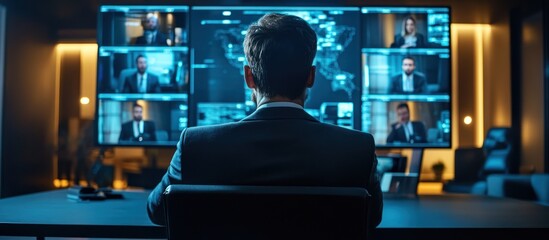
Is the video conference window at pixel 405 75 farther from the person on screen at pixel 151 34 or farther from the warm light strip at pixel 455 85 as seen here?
the warm light strip at pixel 455 85

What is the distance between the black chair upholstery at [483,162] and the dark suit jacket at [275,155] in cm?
689

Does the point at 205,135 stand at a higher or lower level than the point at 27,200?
higher

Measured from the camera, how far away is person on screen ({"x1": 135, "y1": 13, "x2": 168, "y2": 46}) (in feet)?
9.49

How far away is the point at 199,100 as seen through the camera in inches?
112

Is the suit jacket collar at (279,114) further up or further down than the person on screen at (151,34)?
further down

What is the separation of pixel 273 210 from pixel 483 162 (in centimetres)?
836

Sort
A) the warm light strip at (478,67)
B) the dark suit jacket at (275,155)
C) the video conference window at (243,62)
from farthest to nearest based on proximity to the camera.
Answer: the warm light strip at (478,67) → the video conference window at (243,62) → the dark suit jacket at (275,155)

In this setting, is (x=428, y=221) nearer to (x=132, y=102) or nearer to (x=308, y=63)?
(x=308, y=63)

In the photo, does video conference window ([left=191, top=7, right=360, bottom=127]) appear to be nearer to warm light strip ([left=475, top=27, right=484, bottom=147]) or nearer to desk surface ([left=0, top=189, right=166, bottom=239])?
desk surface ([left=0, top=189, right=166, bottom=239])

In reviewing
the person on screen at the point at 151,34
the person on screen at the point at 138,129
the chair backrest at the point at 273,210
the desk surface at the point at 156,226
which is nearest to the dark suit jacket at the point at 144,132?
the person on screen at the point at 138,129

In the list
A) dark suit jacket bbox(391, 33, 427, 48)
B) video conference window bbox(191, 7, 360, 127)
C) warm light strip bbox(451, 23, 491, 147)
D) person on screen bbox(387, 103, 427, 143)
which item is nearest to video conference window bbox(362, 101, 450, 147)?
person on screen bbox(387, 103, 427, 143)

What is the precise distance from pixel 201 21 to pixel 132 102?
425 millimetres

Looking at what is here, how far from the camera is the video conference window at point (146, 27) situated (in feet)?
9.49

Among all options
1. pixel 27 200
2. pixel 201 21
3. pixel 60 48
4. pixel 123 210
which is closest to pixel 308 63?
pixel 123 210
